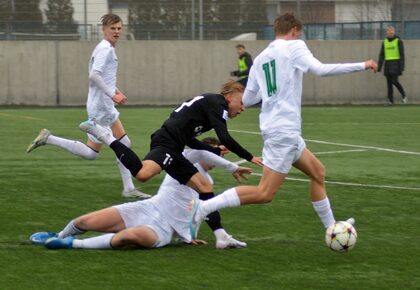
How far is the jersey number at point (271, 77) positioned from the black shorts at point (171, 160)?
951 millimetres

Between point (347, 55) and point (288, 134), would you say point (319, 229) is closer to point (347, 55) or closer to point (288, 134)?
point (288, 134)

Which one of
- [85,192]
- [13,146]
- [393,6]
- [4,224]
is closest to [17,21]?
[393,6]

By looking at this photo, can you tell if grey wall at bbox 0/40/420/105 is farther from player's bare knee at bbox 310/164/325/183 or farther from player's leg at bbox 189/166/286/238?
player's leg at bbox 189/166/286/238

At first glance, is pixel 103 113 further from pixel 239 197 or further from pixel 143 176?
pixel 239 197

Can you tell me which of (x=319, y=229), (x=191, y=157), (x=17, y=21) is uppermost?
(x=17, y=21)

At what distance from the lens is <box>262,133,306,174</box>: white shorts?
8.66 meters

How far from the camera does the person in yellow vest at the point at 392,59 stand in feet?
101

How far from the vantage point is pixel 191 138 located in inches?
364

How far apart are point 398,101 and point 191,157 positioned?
24.3m

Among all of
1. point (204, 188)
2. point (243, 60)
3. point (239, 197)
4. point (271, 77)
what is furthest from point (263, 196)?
point (243, 60)

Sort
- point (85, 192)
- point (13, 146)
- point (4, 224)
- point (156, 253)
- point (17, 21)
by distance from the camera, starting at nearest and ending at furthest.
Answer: point (156, 253) → point (4, 224) → point (85, 192) → point (13, 146) → point (17, 21)

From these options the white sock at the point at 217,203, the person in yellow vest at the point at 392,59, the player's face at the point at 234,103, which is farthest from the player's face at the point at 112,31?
the person in yellow vest at the point at 392,59

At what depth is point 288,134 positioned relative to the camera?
28.3ft

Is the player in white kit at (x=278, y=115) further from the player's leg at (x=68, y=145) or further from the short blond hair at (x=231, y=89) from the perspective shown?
the player's leg at (x=68, y=145)
